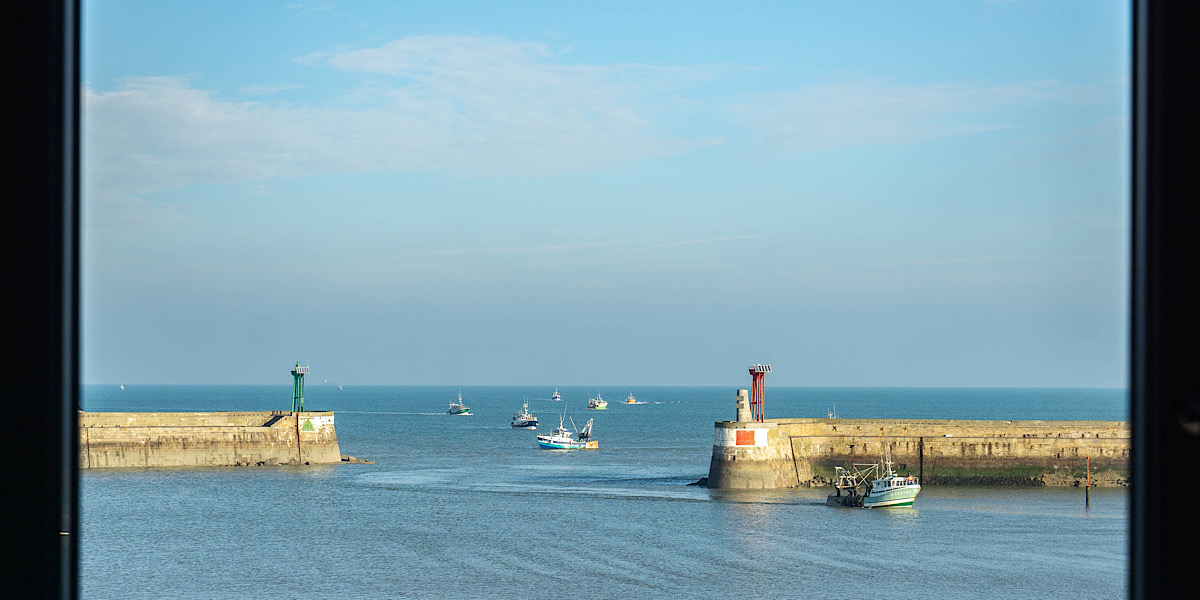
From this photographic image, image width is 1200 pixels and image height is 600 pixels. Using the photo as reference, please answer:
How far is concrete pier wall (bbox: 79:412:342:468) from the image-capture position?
6675cm

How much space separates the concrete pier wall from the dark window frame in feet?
231

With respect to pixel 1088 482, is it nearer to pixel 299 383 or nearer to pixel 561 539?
pixel 561 539

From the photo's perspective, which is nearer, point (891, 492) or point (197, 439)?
point (891, 492)

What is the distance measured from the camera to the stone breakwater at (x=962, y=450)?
57.8 meters

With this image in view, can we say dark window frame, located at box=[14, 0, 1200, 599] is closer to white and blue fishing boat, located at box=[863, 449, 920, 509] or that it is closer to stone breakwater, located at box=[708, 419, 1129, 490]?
stone breakwater, located at box=[708, 419, 1129, 490]

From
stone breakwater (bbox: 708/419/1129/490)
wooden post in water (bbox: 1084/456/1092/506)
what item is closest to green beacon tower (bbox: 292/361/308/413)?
stone breakwater (bbox: 708/419/1129/490)

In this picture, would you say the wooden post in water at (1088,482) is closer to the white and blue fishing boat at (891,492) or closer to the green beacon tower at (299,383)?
the white and blue fishing boat at (891,492)

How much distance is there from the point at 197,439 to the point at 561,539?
2965 cm
